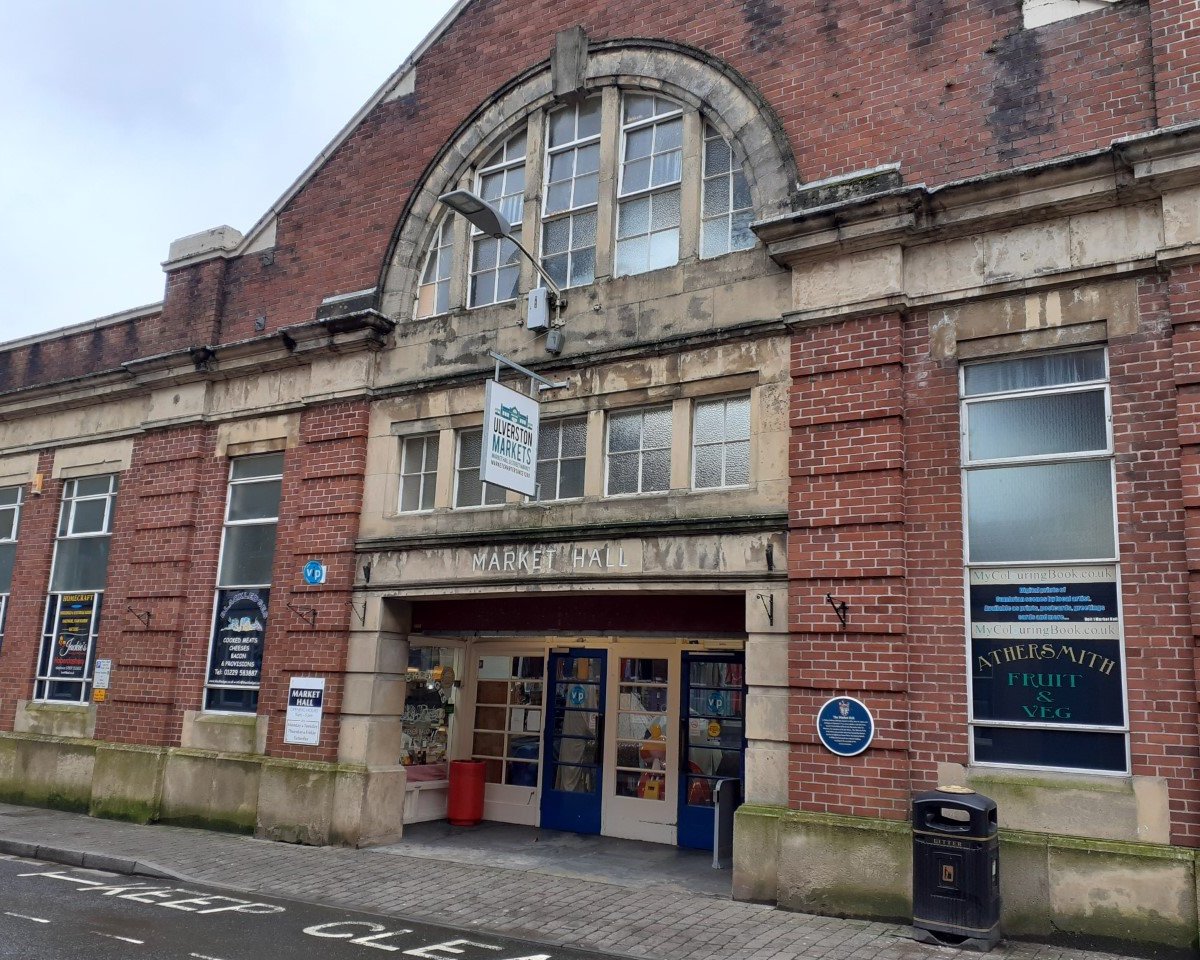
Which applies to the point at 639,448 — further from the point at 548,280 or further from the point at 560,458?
the point at 548,280

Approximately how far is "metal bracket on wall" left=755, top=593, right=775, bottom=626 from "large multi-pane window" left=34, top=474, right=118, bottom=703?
10637 millimetres

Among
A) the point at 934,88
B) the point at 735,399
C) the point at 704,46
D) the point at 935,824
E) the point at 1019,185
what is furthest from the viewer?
the point at 704,46

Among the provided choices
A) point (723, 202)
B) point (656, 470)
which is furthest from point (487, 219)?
point (656, 470)

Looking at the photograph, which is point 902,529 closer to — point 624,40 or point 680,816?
point 680,816

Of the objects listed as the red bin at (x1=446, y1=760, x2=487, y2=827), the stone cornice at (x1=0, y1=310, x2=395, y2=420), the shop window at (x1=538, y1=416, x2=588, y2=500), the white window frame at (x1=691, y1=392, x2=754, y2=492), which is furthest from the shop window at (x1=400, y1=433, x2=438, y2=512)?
the red bin at (x1=446, y1=760, x2=487, y2=827)

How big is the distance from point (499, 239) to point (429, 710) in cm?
645

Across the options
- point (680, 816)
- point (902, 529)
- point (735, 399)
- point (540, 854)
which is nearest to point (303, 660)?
point (540, 854)

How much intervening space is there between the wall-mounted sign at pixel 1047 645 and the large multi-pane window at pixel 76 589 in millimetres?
12632

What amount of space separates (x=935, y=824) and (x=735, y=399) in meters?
4.53

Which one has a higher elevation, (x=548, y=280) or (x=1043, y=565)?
(x=548, y=280)

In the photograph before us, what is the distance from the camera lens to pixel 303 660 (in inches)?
500

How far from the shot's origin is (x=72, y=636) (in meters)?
15.5

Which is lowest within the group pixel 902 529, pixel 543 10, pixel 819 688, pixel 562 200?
pixel 819 688

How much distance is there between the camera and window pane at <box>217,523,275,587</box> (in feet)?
45.1
